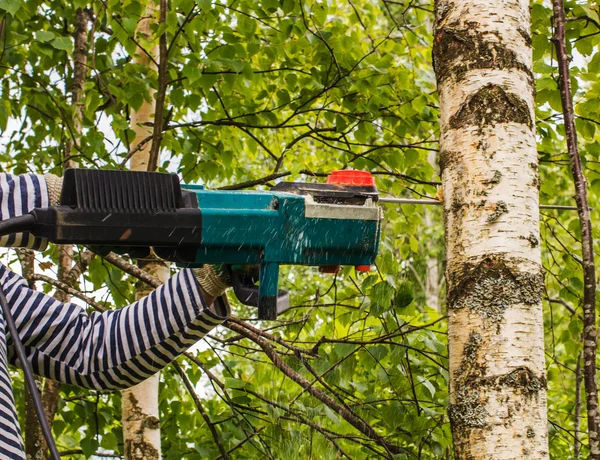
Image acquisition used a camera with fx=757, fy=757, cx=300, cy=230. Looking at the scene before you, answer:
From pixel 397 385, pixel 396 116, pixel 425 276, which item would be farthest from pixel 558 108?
pixel 425 276

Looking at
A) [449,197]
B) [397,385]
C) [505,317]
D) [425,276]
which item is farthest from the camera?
[425,276]

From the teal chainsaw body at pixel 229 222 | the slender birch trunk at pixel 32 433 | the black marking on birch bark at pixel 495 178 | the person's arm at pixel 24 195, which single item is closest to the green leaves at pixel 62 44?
the slender birch trunk at pixel 32 433

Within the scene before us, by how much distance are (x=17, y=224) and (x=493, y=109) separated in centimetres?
86

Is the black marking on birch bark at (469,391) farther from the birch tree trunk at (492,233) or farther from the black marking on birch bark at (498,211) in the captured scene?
the black marking on birch bark at (498,211)

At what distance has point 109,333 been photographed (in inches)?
65.5

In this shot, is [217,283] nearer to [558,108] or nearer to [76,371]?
[76,371]

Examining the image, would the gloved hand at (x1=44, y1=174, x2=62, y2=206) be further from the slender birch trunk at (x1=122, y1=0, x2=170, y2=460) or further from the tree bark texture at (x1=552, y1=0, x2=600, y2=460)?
the slender birch trunk at (x1=122, y1=0, x2=170, y2=460)

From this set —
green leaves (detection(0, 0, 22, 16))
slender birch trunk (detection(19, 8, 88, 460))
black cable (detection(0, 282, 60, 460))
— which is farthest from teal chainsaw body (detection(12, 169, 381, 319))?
slender birch trunk (detection(19, 8, 88, 460))

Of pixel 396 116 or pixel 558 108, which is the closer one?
pixel 558 108

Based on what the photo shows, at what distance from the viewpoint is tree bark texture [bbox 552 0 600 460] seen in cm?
185

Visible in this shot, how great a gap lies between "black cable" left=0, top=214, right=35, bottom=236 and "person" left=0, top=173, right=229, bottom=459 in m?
0.19

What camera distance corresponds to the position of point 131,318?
1638mm

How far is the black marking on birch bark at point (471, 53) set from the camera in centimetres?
144

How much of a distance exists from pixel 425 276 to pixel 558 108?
13.0 meters
